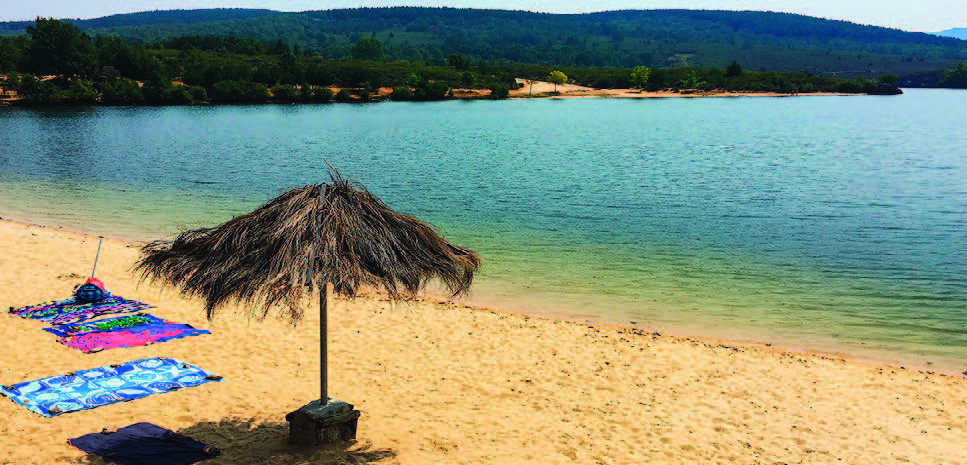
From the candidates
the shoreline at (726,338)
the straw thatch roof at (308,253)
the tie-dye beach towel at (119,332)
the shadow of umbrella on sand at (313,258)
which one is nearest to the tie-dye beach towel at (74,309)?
the tie-dye beach towel at (119,332)

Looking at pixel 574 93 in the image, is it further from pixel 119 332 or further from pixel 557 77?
pixel 119 332

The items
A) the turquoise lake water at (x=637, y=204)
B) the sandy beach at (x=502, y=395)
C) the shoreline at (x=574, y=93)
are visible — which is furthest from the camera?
the shoreline at (x=574, y=93)

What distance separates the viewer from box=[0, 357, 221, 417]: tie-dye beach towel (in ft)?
31.1

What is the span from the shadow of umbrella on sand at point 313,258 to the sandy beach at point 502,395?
1043mm

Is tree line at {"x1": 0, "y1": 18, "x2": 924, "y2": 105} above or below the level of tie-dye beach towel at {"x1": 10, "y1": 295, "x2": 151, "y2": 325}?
above

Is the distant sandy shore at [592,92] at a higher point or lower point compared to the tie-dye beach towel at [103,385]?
higher

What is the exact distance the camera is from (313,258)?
309 inches

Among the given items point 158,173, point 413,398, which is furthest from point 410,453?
point 158,173

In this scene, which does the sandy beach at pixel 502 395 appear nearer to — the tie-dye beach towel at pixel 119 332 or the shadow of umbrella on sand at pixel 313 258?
the tie-dye beach towel at pixel 119 332

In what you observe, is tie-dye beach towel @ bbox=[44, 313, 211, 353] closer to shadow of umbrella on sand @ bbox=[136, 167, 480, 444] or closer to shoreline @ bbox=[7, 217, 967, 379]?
shadow of umbrella on sand @ bbox=[136, 167, 480, 444]

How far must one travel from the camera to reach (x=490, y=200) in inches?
1216

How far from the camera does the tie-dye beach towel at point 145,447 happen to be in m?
8.17

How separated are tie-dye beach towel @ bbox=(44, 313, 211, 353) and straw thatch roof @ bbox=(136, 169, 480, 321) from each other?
3.73 metres

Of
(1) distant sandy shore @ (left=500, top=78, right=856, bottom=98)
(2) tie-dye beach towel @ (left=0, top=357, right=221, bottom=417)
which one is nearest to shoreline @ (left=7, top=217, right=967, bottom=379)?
(2) tie-dye beach towel @ (left=0, top=357, right=221, bottom=417)
